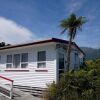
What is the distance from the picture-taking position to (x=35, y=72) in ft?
63.3

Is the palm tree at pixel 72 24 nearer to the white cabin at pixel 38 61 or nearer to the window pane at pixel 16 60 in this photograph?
the white cabin at pixel 38 61

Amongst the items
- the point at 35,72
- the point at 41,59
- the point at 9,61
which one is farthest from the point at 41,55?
the point at 9,61

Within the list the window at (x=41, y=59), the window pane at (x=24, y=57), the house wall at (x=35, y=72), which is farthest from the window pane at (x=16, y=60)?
the window at (x=41, y=59)

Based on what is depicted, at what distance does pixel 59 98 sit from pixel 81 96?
126cm

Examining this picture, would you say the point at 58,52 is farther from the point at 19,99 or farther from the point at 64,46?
the point at 19,99

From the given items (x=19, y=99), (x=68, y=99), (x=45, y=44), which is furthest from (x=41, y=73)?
(x=68, y=99)

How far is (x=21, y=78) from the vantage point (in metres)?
20.6

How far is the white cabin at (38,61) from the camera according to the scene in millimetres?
18062

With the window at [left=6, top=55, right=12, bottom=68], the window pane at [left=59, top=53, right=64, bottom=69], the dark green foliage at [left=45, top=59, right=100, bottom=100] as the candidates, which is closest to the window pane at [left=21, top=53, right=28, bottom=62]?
the window at [left=6, top=55, right=12, bottom=68]

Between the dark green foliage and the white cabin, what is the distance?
2374 mm

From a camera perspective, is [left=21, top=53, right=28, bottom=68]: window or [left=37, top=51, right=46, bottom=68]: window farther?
[left=21, top=53, right=28, bottom=68]: window

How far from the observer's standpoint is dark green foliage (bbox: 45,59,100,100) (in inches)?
577

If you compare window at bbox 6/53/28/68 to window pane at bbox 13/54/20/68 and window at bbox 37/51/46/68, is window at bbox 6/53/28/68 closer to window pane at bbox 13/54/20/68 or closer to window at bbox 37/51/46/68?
window pane at bbox 13/54/20/68

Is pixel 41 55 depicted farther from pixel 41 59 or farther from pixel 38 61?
pixel 38 61
